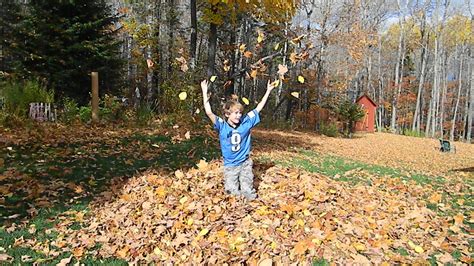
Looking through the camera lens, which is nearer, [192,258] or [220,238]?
[192,258]

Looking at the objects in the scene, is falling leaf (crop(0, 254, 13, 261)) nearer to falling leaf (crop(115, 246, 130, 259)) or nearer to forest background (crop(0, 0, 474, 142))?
falling leaf (crop(115, 246, 130, 259))

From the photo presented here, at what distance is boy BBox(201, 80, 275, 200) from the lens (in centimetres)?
423

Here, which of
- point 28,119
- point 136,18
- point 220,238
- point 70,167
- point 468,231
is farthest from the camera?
point 136,18

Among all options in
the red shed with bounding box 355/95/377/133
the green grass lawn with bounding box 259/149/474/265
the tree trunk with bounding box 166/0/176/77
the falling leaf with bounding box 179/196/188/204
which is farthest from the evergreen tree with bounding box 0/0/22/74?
the red shed with bounding box 355/95/377/133

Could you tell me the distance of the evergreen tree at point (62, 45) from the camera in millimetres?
11992

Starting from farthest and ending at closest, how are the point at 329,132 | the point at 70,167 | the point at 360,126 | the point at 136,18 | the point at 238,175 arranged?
the point at 360,126, the point at 136,18, the point at 329,132, the point at 70,167, the point at 238,175

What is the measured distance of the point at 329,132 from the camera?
1992 cm

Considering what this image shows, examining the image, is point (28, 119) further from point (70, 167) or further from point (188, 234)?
point (188, 234)

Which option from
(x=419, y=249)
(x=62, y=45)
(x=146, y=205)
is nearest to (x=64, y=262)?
(x=146, y=205)

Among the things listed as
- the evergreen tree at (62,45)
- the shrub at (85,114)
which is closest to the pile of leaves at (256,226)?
the shrub at (85,114)

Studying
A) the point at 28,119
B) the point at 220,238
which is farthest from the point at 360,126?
the point at 220,238

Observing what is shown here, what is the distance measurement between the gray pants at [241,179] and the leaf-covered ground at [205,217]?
118 millimetres

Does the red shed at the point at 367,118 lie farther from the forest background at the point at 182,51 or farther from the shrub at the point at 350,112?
the shrub at the point at 350,112

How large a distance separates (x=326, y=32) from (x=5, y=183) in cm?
2066
